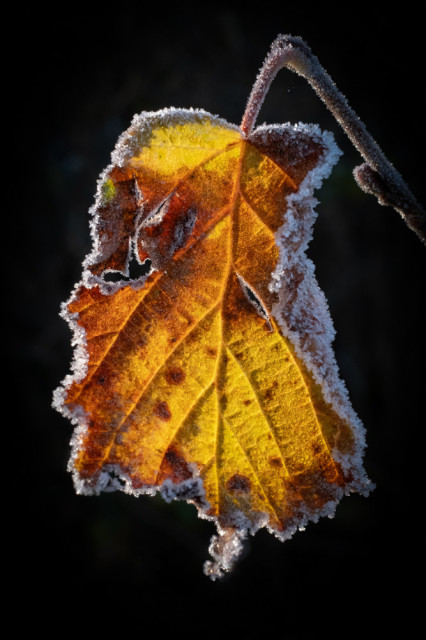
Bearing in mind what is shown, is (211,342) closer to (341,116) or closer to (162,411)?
(162,411)

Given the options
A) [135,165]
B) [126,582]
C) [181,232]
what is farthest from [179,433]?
[126,582]

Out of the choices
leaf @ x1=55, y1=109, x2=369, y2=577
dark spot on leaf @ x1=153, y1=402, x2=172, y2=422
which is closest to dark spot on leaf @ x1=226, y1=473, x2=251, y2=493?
leaf @ x1=55, y1=109, x2=369, y2=577

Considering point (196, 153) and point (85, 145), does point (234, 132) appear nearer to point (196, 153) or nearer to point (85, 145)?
point (196, 153)

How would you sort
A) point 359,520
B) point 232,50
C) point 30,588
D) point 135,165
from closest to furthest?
point 135,165 < point 359,520 < point 232,50 < point 30,588

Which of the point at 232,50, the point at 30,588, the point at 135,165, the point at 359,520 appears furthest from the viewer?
the point at 30,588

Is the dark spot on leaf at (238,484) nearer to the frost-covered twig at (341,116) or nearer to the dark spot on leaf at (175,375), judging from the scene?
the dark spot on leaf at (175,375)

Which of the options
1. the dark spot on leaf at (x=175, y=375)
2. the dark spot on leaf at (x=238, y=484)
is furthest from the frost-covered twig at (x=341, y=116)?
the dark spot on leaf at (x=238, y=484)

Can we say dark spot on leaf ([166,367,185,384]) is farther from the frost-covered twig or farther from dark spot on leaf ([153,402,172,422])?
the frost-covered twig
